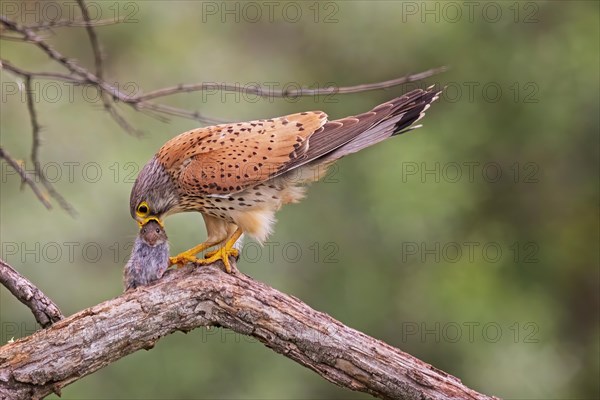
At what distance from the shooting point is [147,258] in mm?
3936

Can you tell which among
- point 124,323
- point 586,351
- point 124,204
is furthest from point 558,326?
point 124,323

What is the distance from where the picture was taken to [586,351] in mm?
7891

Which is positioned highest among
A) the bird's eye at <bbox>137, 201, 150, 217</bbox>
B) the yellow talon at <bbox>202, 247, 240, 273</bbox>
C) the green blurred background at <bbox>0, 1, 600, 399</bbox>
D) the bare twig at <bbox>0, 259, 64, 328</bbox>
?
the green blurred background at <bbox>0, 1, 600, 399</bbox>

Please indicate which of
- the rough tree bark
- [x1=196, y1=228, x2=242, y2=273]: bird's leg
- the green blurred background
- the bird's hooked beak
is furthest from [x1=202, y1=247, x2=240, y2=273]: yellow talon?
the green blurred background

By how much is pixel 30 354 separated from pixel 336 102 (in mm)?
4709

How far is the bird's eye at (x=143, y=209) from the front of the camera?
4246mm

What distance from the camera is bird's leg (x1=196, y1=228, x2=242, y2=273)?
3.98m

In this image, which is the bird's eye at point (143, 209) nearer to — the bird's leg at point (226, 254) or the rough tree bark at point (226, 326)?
the bird's leg at point (226, 254)

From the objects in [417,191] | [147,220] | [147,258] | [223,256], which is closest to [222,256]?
[223,256]

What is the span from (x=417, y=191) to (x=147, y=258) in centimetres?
360

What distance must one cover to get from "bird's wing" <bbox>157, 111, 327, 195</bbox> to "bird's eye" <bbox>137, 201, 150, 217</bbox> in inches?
7.5

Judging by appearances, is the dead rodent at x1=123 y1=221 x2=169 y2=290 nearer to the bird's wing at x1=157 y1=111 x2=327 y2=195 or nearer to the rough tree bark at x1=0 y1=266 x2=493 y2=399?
the rough tree bark at x1=0 y1=266 x2=493 y2=399

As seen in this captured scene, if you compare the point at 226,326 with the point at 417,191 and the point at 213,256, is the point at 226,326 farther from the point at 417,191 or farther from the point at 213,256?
the point at 417,191

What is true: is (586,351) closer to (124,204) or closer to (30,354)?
(124,204)
